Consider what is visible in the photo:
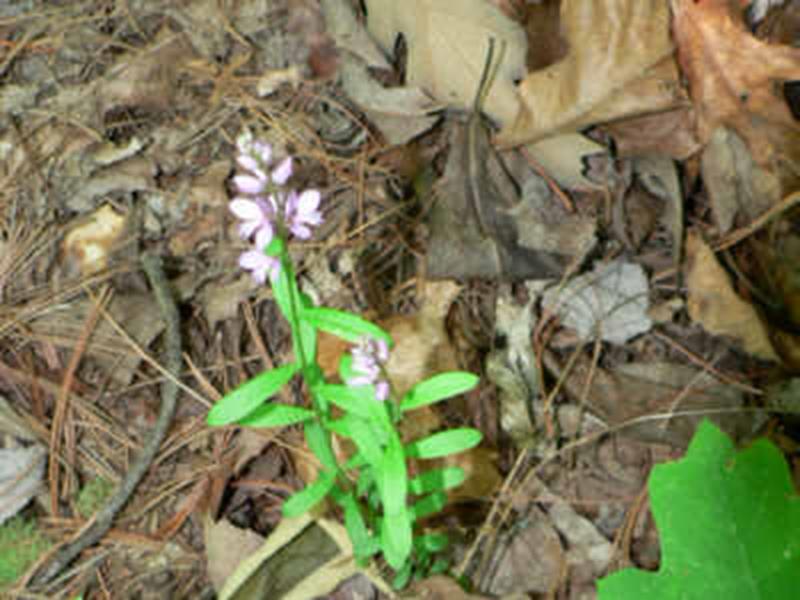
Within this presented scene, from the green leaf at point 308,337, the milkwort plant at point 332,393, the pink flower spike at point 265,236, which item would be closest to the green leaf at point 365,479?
the milkwort plant at point 332,393

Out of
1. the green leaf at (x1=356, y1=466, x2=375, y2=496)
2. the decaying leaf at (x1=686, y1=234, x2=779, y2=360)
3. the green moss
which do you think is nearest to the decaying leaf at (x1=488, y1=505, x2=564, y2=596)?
the green leaf at (x1=356, y1=466, x2=375, y2=496)

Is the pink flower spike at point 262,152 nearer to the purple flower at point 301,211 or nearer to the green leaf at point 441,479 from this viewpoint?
the purple flower at point 301,211

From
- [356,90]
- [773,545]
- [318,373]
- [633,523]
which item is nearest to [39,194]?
[356,90]

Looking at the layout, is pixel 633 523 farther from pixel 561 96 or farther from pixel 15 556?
pixel 15 556

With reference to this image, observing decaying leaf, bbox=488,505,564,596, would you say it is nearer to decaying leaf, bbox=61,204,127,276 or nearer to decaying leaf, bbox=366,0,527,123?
decaying leaf, bbox=366,0,527,123

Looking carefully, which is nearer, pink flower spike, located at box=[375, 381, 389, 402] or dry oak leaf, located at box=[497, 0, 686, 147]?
pink flower spike, located at box=[375, 381, 389, 402]
